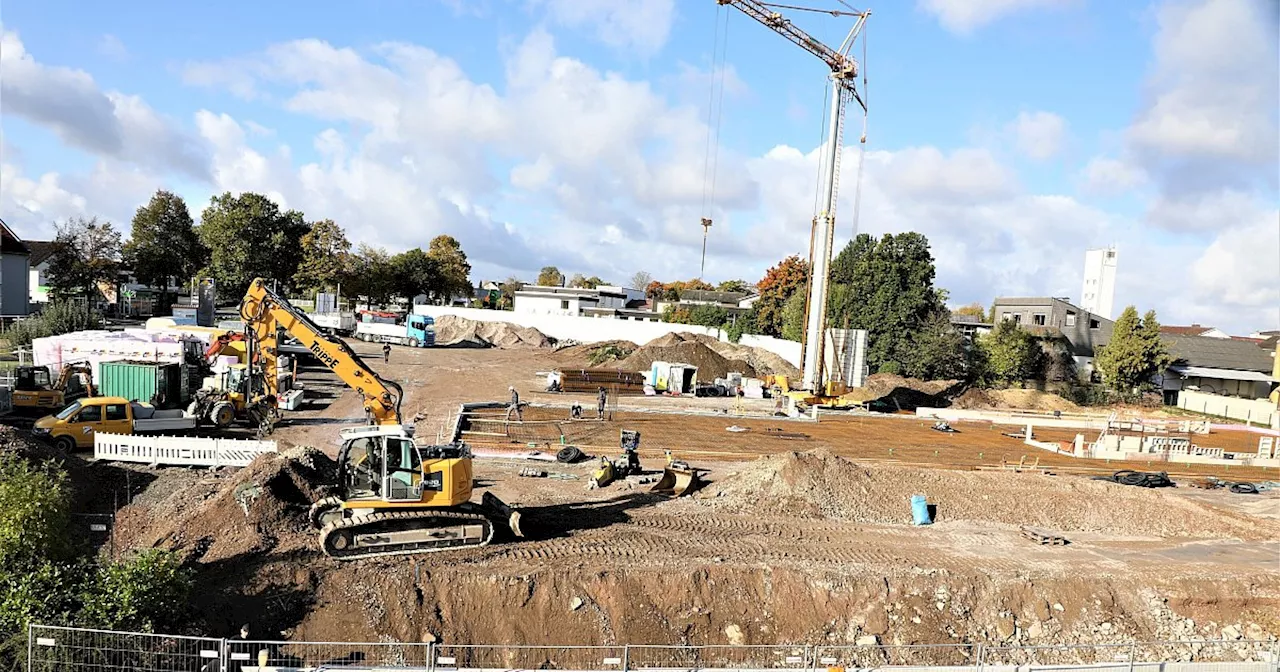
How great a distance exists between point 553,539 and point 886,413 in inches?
1225

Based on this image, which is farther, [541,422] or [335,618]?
Result: [541,422]

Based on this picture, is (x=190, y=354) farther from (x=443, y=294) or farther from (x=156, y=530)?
(x=443, y=294)

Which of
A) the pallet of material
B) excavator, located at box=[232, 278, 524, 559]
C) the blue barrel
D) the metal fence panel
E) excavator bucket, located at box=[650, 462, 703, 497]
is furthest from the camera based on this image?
excavator bucket, located at box=[650, 462, 703, 497]

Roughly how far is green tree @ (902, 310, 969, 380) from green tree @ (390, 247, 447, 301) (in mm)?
54016

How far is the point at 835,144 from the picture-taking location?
39375 millimetres

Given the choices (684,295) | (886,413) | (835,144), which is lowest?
(886,413)

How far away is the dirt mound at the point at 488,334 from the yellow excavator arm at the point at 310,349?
4809 centimetres

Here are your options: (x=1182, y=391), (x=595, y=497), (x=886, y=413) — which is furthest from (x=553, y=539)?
(x=1182, y=391)

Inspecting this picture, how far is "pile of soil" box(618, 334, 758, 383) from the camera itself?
4922 centimetres

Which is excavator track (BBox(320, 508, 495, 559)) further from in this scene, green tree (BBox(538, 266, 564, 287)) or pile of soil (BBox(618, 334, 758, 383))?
green tree (BBox(538, 266, 564, 287))

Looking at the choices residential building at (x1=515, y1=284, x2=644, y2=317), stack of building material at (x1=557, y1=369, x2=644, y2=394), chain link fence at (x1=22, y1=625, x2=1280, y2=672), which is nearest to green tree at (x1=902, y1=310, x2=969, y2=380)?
stack of building material at (x1=557, y1=369, x2=644, y2=394)

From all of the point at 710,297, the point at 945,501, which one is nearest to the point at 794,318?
the point at 710,297

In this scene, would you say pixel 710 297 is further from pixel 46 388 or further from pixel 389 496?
pixel 389 496

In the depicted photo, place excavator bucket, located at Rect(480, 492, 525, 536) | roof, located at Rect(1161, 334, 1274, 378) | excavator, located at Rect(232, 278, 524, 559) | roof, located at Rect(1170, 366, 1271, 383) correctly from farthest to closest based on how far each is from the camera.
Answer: roof, located at Rect(1161, 334, 1274, 378)
roof, located at Rect(1170, 366, 1271, 383)
excavator bucket, located at Rect(480, 492, 525, 536)
excavator, located at Rect(232, 278, 524, 559)
